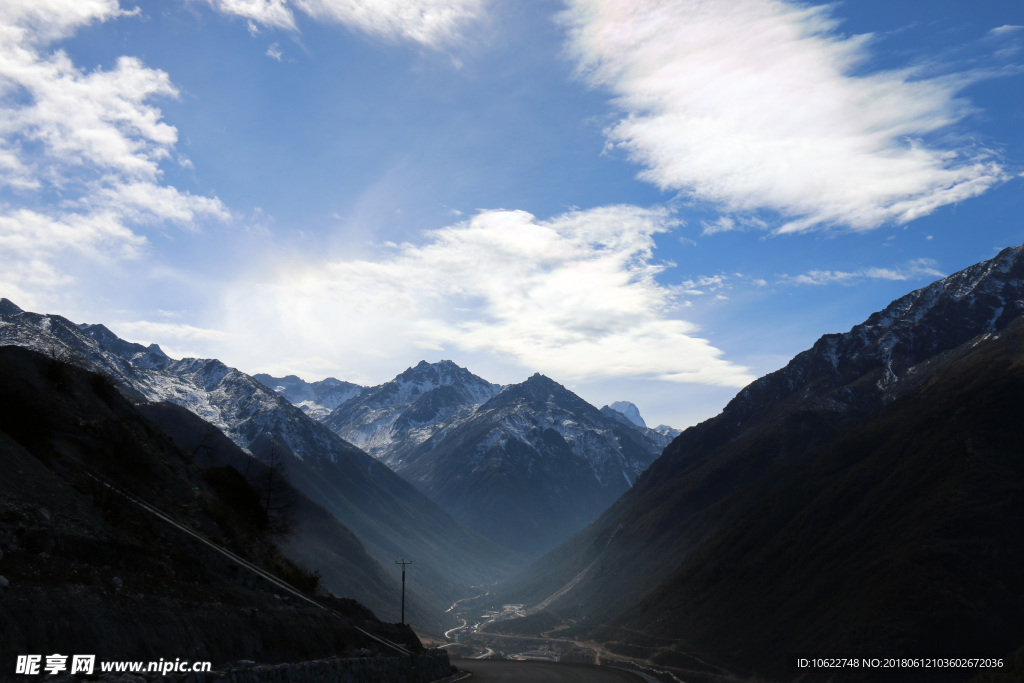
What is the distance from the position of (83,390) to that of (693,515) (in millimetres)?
183673

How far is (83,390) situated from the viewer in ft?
130

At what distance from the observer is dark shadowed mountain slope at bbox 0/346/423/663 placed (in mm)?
17656

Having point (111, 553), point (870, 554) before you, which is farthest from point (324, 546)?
point (111, 553)

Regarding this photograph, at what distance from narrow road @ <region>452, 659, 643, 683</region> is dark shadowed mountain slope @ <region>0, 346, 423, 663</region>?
31.5ft

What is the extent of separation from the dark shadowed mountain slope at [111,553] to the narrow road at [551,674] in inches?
378

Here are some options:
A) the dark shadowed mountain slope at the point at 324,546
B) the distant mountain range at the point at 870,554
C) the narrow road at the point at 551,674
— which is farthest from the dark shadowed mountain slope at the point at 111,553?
the dark shadowed mountain slope at the point at 324,546

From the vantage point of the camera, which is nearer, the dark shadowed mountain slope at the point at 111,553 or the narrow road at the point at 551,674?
the dark shadowed mountain slope at the point at 111,553

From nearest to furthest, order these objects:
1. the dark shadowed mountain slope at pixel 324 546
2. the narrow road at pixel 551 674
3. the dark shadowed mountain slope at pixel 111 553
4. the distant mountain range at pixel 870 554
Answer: the dark shadowed mountain slope at pixel 111 553
the narrow road at pixel 551 674
the distant mountain range at pixel 870 554
the dark shadowed mountain slope at pixel 324 546

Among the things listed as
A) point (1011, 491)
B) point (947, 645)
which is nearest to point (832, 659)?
point (947, 645)

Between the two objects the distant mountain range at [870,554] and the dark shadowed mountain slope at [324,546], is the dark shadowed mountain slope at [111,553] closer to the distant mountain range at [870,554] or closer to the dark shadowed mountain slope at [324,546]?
the distant mountain range at [870,554]

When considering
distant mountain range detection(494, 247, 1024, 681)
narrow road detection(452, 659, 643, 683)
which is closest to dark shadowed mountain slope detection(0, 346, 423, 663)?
narrow road detection(452, 659, 643, 683)

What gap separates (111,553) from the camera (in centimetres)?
2317

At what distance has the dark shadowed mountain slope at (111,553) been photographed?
1766 centimetres

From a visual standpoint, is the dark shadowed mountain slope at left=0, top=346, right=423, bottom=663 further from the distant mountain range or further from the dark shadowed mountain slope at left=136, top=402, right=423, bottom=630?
the dark shadowed mountain slope at left=136, top=402, right=423, bottom=630
